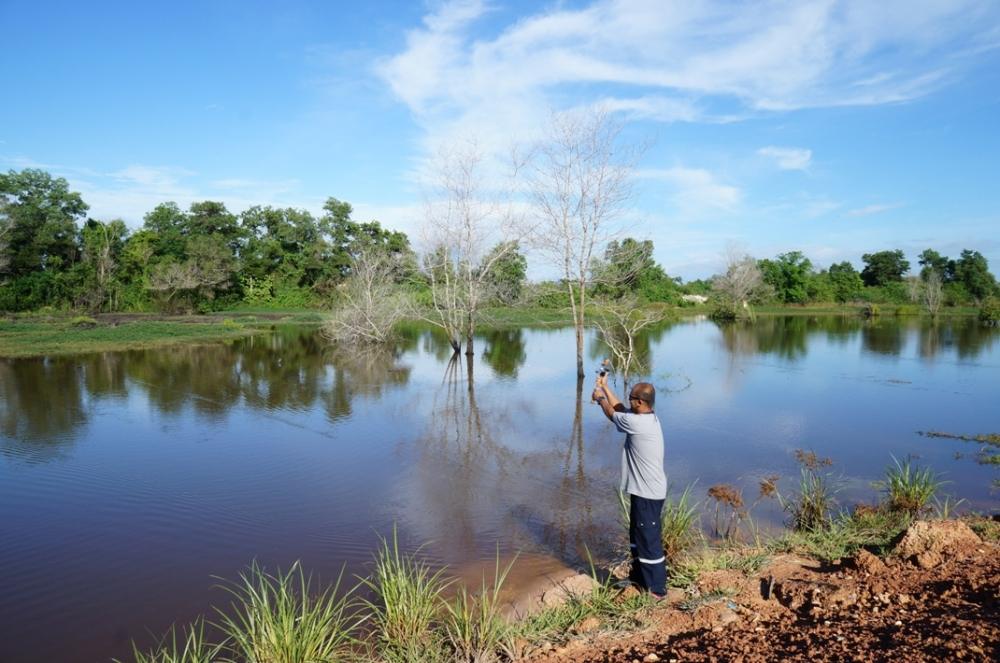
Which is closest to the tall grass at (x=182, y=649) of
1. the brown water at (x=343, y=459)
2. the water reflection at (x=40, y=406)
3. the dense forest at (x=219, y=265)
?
the brown water at (x=343, y=459)

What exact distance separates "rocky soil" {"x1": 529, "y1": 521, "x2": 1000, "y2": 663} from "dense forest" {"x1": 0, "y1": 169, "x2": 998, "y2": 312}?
27892 millimetres

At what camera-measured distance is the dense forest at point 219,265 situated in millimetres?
38438

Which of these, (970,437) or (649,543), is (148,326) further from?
(970,437)

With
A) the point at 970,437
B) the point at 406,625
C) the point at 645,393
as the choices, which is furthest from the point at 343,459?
the point at 970,437

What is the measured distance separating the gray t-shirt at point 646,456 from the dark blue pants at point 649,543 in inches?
3.3

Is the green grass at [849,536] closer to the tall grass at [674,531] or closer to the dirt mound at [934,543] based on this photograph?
the dirt mound at [934,543]

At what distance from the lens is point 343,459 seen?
9656mm

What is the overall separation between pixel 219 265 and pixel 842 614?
45.6 meters

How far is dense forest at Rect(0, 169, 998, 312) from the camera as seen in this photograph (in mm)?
38438

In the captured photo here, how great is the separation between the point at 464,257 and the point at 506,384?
6825 millimetres

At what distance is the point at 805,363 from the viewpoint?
21.2 metres

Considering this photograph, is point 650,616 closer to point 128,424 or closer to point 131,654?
Answer: point 131,654

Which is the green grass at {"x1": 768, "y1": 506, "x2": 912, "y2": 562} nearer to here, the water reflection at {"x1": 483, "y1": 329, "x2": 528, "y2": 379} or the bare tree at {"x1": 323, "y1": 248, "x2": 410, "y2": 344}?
the water reflection at {"x1": 483, "y1": 329, "x2": 528, "y2": 379}

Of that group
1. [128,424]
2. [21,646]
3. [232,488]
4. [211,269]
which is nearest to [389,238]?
[211,269]
